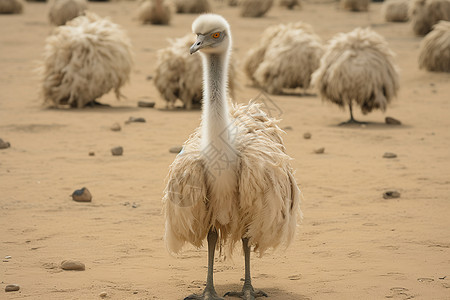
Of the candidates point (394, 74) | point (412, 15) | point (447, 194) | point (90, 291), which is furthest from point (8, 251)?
point (412, 15)

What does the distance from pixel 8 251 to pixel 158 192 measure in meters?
2.21

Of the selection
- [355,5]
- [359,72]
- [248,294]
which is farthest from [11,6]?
[248,294]

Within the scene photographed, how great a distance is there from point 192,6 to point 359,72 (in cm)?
1785

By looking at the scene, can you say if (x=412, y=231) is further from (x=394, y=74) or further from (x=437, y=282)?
(x=394, y=74)

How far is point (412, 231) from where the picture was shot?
253 inches

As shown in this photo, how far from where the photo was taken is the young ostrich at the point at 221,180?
15.1ft

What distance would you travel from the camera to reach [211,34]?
4.73 meters

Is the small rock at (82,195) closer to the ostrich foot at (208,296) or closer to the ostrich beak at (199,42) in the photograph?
the ostrich foot at (208,296)

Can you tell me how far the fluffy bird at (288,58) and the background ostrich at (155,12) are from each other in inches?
397

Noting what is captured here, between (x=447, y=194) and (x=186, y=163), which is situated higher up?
(x=186, y=163)

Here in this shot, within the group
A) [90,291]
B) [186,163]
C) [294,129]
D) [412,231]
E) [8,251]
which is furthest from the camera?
[294,129]

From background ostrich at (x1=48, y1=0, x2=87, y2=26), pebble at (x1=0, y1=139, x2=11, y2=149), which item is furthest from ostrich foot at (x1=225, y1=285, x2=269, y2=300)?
background ostrich at (x1=48, y1=0, x2=87, y2=26)

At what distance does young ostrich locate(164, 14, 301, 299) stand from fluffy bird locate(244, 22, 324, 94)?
9.08 metres

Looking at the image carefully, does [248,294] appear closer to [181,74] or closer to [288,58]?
[181,74]
